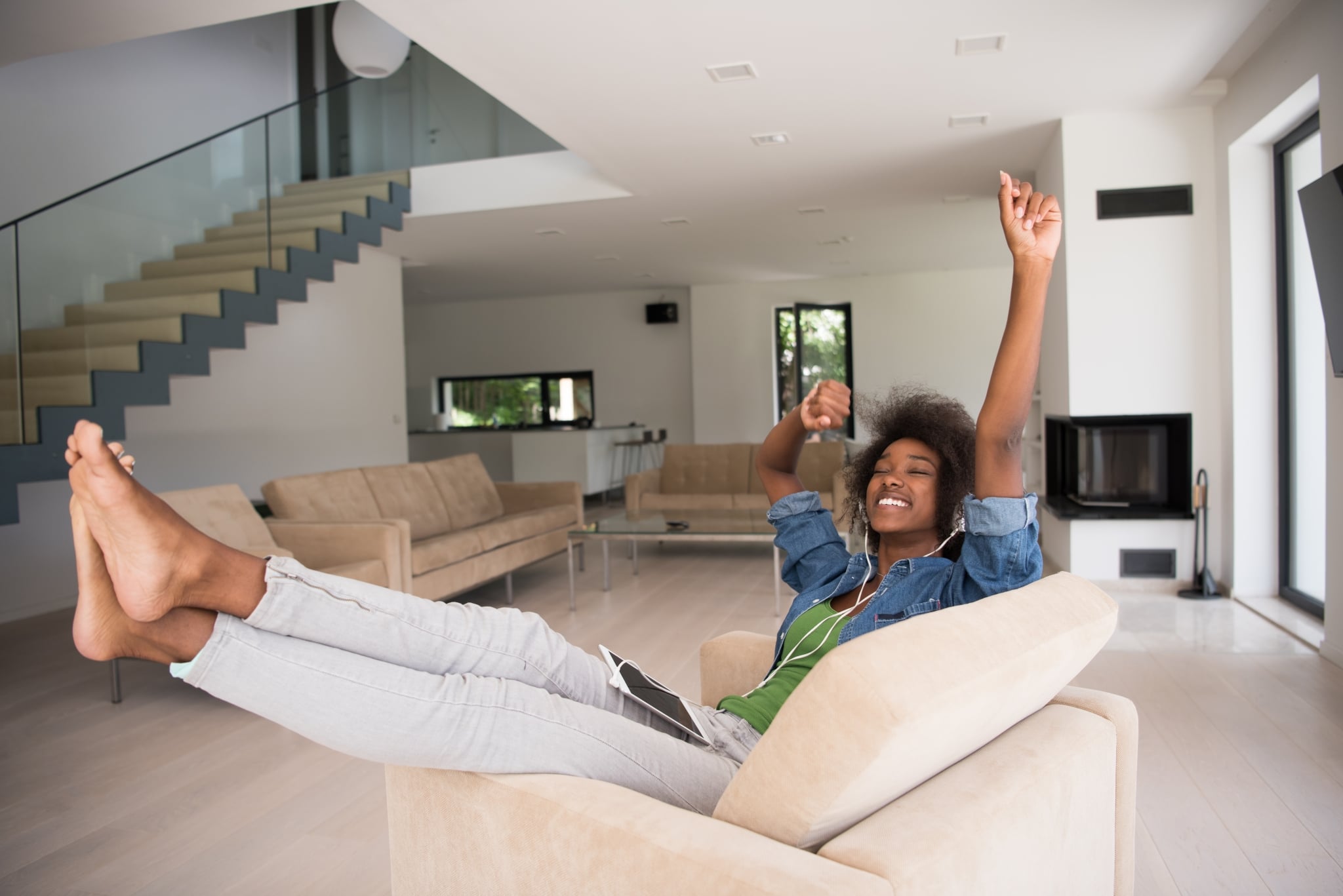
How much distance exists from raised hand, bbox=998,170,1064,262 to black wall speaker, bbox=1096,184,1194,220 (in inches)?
161

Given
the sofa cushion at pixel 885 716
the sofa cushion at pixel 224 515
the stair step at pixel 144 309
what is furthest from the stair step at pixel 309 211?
the sofa cushion at pixel 885 716

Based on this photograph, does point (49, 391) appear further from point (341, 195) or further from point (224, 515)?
point (341, 195)

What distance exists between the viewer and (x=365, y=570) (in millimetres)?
3701

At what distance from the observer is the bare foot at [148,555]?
1.06 meters

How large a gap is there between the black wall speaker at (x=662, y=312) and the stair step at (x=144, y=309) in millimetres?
6659

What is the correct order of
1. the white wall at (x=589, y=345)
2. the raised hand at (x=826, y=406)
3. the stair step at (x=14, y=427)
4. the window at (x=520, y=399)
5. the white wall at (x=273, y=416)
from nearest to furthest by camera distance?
the raised hand at (x=826, y=406)
the stair step at (x=14, y=427)
the white wall at (x=273, y=416)
the white wall at (x=589, y=345)
the window at (x=520, y=399)

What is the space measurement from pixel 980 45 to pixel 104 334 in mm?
4295

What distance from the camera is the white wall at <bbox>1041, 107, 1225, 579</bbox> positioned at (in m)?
4.78

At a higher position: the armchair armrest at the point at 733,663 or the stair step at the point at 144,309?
the stair step at the point at 144,309

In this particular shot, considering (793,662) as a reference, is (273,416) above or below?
above

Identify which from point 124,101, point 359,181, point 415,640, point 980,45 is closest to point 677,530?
point 980,45

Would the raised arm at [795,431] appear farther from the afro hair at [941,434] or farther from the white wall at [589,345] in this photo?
the white wall at [589,345]

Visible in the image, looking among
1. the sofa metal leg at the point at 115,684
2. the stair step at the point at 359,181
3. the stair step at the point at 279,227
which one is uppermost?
the stair step at the point at 359,181

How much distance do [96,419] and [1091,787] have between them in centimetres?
448
